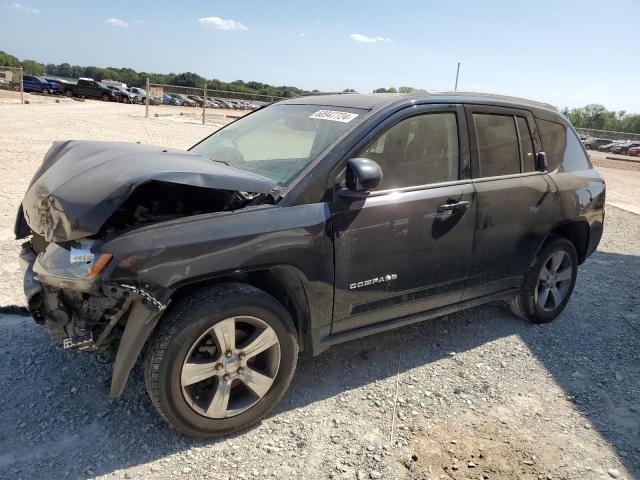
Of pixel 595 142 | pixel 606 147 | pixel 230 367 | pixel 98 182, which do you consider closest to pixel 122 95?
pixel 595 142

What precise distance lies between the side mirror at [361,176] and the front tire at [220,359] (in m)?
0.77

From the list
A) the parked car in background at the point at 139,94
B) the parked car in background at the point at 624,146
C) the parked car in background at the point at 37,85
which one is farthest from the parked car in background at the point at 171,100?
the parked car in background at the point at 624,146

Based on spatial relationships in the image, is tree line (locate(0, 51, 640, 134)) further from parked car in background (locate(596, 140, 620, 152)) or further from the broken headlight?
the broken headlight

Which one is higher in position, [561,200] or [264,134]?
[264,134]

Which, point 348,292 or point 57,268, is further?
point 348,292

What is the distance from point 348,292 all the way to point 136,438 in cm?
141

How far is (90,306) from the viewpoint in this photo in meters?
2.54

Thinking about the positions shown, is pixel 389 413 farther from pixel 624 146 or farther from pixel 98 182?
pixel 624 146

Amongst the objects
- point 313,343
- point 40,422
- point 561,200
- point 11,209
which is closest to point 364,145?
point 313,343

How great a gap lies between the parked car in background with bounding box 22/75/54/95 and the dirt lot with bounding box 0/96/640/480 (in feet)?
150

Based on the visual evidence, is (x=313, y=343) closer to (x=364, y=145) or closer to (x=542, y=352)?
(x=364, y=145)

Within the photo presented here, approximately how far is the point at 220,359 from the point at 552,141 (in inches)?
129

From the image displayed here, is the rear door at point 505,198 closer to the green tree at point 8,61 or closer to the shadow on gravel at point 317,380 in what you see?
the shadow on gravel at point 317,380

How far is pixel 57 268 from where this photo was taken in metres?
2.50
